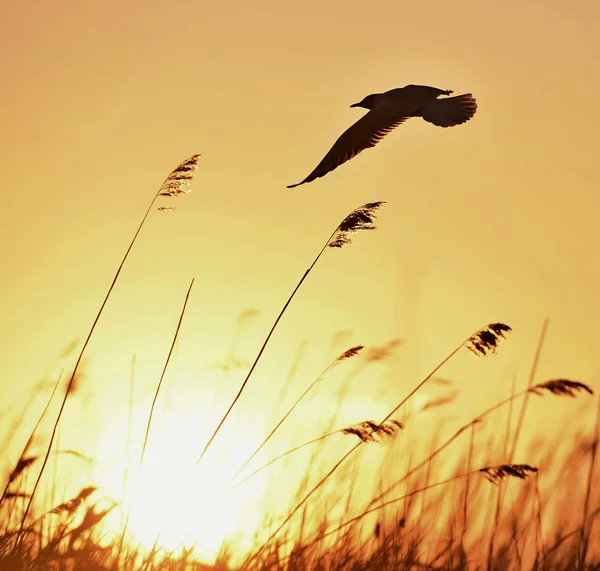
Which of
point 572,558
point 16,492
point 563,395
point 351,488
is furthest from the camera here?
point 351,488

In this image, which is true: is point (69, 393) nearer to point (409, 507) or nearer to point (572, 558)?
point (409, 507)

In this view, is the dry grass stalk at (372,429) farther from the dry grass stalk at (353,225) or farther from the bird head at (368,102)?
the bird head at (368,102)

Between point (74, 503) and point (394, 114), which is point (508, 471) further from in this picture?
point (394, 114)

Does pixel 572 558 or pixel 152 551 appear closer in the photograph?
pixel 152 551

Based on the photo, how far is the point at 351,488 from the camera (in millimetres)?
3365

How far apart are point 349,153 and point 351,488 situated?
4.34ft

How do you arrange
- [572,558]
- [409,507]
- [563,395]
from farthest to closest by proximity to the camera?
[409,507]
[572,558]
[563,395]

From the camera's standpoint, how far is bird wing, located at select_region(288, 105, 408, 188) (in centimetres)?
353

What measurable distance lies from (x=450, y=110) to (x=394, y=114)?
1.14 feet

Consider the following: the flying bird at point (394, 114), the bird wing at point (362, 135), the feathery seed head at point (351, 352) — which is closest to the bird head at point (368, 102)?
the flying bird at point (394, 114)

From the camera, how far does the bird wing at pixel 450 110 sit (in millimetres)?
3934

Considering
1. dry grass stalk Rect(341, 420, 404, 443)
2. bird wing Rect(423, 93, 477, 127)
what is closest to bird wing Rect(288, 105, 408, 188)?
bird wing Rect(423, 93, 477, 127)

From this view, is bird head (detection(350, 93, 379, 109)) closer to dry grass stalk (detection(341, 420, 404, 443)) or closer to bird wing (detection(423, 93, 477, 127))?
bird wing (detection(423, 93, 477, 127))

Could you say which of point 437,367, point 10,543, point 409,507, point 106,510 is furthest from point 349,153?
point 10,543
